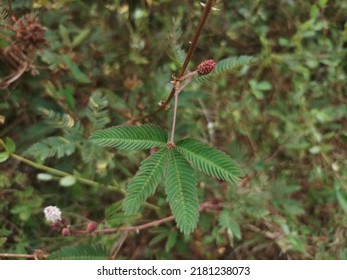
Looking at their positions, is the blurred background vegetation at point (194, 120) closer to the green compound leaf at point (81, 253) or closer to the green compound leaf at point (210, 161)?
the green compound leaf at point (81, 253)

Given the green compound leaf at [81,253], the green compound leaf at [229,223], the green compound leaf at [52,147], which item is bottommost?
the green compound leaf at [81,253]

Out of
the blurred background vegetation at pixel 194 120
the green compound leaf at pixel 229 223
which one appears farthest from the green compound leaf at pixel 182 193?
the green compound leaf at pixel 229 223

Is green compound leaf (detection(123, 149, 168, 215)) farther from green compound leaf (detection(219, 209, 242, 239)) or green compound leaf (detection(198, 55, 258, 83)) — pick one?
green compound leaf (detection(219, 209, 242, 239))

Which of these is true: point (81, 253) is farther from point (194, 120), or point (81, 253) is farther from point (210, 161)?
point (194, 120)

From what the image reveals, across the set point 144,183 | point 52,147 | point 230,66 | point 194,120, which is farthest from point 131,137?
point 194,120

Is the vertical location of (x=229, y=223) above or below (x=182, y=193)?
below

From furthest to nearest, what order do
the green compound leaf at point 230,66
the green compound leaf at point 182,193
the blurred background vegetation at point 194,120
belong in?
1. the blurred background vegetation at point 194,120
2. the green compound leaf at point 230,66
3. the green compound leaf at point 182,193

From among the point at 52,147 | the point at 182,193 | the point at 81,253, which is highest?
the point at 182,193
